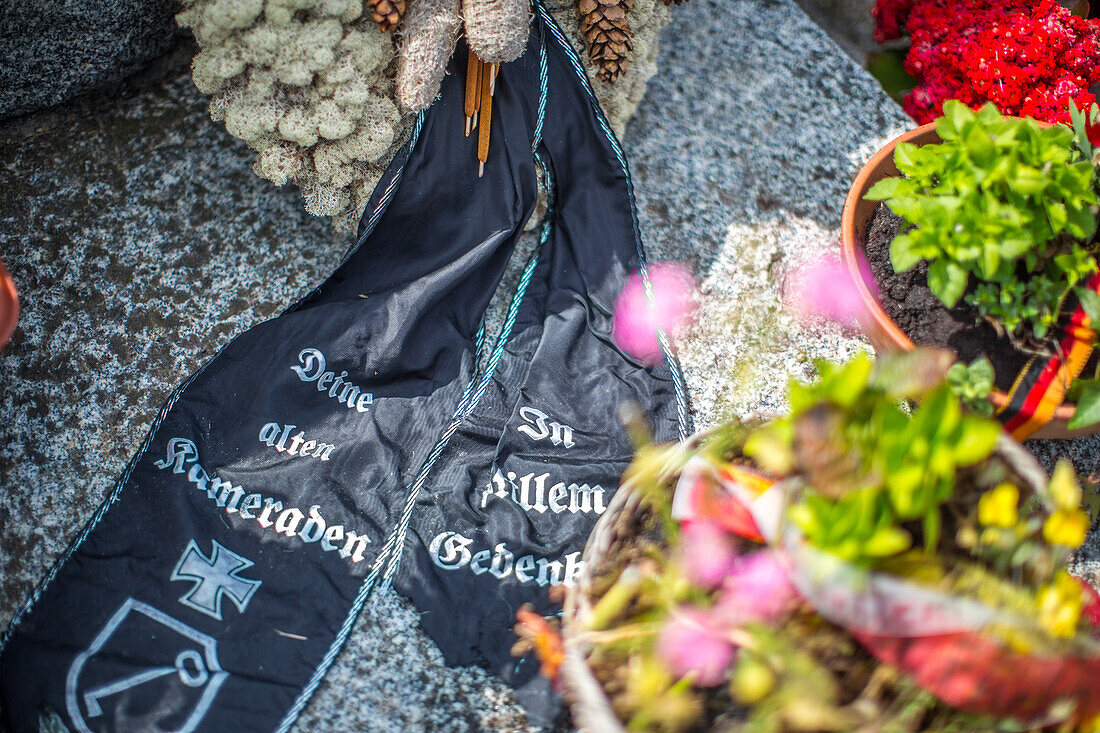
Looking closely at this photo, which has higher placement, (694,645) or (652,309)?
(694,645)

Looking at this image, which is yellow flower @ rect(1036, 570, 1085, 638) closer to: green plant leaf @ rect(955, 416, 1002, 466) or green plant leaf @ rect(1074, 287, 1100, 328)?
green plant leaf @ rect(955, 416, 1002, 466)

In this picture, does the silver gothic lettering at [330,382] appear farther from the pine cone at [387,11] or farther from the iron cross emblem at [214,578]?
the pine cone at [387,11]

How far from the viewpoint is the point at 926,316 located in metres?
1.26

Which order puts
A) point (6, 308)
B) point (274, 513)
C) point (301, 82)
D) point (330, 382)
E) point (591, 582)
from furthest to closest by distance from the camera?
point (330, 382) → point (274, 513) → point (301, 82) → point (6, 308) → point (591, 582)

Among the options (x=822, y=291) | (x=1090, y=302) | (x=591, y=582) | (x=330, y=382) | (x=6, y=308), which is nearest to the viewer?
(x=591, y=582)

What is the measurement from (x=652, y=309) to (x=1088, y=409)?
819mm

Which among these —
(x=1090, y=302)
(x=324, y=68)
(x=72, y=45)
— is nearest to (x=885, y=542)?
(x=1090, y=302)

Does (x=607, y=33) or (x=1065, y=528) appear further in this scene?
(x=607, y=33)

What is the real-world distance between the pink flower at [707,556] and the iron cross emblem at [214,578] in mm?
911

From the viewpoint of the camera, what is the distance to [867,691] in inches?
30.0

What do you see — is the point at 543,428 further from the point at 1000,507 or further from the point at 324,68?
the point at 1000,507

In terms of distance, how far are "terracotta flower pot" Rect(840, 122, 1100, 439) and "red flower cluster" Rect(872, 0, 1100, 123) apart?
458mm

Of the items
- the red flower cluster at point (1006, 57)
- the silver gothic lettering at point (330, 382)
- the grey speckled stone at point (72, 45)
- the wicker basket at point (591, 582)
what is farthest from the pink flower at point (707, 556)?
the grey speckled stone at point (72, 45)

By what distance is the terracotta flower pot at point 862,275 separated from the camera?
118 cm
